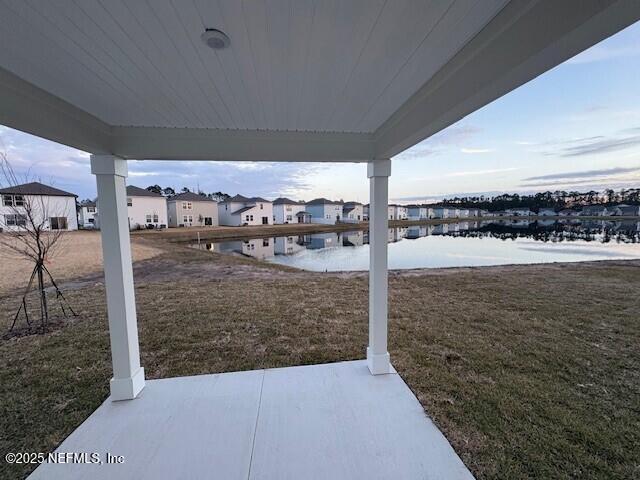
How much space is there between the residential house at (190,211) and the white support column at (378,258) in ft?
99.6

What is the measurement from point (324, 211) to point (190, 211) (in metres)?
19.0

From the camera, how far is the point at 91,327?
4082 millimetres

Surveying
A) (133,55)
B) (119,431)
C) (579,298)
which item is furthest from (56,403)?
(579,298)

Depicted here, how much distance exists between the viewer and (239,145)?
253cm

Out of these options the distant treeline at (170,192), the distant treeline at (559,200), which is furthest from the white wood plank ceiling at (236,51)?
the distant treeline at (170,192)

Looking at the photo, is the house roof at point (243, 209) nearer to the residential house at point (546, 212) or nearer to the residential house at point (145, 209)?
the residential house at point (145, 209)

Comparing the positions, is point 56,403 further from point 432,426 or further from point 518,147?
point 518,147

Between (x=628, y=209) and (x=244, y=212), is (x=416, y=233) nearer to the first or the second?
(x=244, y=212)

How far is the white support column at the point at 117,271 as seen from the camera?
2.34 m

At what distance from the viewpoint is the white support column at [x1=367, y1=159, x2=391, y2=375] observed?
8.89ft

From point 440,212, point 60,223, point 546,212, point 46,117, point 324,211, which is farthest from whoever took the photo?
point 440,212

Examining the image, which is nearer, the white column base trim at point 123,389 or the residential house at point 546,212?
the white column base trim at point 123,389

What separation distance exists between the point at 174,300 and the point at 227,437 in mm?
4087

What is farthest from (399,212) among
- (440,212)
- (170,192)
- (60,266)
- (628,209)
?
(60,266)
